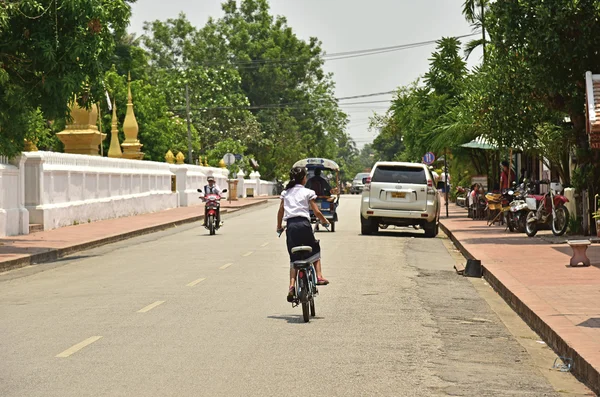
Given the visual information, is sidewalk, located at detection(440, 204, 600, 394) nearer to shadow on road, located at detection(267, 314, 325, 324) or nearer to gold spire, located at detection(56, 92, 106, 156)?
shadow on road, located at detection(267, 314, 325, 324)

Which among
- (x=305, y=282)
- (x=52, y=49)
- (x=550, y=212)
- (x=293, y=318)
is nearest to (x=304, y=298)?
(x=305, y=282)

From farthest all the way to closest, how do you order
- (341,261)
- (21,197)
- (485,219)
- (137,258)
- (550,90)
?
(485,219) → (21,197) → (550,90) → (137,258) → (341,261)

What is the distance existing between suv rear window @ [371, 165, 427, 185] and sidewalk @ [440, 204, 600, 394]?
11.9 ft

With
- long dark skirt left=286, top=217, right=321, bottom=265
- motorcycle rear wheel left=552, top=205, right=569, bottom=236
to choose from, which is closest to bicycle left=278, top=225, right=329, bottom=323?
long dark skirt left=286, top=217, right=321, bottom=265

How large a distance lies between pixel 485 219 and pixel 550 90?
13031 millimetres

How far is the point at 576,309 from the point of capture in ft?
41.4

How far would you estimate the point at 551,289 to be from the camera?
1487 cm

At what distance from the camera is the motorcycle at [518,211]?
2905 cm

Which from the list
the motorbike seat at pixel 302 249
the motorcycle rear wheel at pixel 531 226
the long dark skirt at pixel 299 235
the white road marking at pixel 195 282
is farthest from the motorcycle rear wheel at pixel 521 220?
the motorbike seat at pixel 302 249

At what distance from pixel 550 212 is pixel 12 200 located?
13938mm

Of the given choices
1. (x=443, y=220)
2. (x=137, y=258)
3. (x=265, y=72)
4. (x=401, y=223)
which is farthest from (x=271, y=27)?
(x=137, y=258)

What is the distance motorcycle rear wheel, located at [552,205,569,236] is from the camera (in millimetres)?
26031

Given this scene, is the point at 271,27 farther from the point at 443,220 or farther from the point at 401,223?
the point at 401,223

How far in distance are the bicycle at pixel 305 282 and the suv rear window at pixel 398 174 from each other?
716 inches
